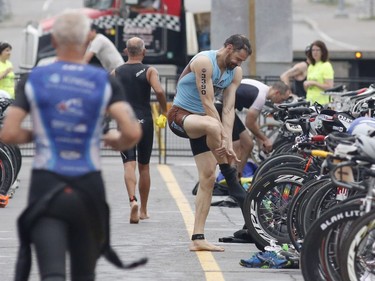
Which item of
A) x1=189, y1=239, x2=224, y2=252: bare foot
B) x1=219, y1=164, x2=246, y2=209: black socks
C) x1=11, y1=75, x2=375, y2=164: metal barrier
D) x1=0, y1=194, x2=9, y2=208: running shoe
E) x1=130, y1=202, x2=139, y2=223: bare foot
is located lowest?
x1=11, y1=75, x2=375, y2=164: metal barrier

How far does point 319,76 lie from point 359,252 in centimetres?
1179

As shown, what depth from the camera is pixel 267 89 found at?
56.3ft

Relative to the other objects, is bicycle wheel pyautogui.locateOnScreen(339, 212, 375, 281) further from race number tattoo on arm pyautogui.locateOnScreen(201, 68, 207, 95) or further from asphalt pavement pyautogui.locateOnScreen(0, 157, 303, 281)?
race number tattoo on arm pyautogui.locateOnScreen(201, 68, 207, 95)

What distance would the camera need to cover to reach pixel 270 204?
12.2 metres

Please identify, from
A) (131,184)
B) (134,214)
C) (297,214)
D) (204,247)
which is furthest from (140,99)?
(297,214)

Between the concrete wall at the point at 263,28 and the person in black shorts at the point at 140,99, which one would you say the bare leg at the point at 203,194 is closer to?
the person in black shorts at the point at 140,99

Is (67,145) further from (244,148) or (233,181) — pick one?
(244,148)

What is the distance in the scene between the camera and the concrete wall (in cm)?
2405

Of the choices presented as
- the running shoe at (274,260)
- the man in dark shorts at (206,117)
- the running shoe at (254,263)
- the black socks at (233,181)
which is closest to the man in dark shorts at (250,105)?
the black socks at (233,181)

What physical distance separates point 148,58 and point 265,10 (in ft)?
28.4

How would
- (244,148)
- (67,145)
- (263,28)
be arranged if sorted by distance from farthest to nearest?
(263,28) < (244,148) < (67,145)

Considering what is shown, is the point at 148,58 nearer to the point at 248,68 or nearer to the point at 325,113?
the point at 248,68

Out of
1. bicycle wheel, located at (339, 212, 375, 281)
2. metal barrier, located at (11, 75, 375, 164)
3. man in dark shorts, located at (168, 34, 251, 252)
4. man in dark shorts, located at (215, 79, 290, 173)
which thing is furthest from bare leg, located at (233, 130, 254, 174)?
bicycle wheel, located at (339, 212, 375, 281)

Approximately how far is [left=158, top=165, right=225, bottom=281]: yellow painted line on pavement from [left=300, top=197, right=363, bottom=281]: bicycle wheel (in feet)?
5.50
